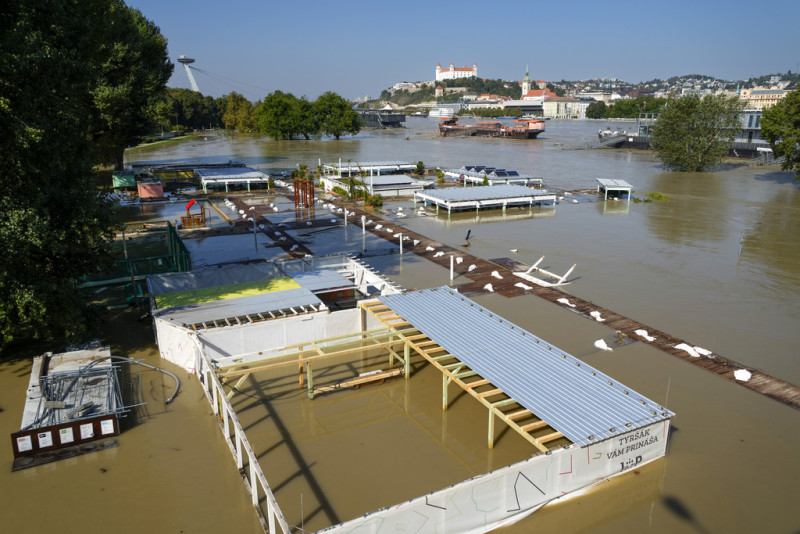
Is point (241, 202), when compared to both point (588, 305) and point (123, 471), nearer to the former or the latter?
point (588, 305)

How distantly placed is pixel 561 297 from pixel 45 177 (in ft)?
56.3

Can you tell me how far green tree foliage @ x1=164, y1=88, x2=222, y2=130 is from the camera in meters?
139

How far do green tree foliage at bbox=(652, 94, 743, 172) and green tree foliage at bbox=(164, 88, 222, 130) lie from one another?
373ft

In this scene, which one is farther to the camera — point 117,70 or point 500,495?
point 117,70

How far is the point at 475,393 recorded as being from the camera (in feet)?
36.3

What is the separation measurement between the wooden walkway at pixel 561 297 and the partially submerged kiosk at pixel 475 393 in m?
5.26

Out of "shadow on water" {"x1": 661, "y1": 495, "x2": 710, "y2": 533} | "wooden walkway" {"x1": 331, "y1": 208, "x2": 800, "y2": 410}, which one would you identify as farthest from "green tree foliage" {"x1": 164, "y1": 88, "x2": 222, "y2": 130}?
"shadow on water" {"x1": 661, "y1": 495, "x2": 710, "y2": 533}

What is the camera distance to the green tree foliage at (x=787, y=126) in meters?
46.2

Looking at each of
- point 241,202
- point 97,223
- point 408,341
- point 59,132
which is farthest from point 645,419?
point 241,202

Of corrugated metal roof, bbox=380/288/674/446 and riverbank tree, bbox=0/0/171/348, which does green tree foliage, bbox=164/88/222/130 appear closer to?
riverbank tree, bbox=0/0/171/348

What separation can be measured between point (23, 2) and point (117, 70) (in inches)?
1241

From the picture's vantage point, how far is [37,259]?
507 inches

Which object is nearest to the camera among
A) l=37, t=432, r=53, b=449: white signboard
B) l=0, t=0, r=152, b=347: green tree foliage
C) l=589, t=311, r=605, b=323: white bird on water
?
l=37, t=432, r=53, b=449: white signboard

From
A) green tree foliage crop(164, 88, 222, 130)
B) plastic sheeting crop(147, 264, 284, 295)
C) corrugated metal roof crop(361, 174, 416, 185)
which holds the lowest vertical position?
plastic sheeting crop(147, 264, 284, 295)
